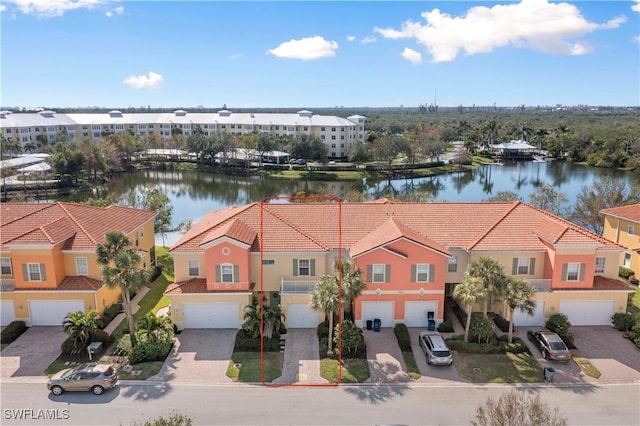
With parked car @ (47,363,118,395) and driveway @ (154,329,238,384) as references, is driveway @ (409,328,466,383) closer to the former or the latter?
driveway @ (154,329,238,384)

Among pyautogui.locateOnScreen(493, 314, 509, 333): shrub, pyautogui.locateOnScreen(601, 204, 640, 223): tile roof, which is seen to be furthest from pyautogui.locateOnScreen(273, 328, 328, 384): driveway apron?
pyautogui.locateOnScreen(601, 204, 640, 223): tile roof

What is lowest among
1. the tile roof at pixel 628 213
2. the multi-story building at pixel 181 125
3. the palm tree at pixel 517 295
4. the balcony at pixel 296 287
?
the balcony at pixel 296 287

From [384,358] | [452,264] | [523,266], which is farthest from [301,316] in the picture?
[523,266]

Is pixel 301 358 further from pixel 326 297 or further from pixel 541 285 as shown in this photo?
pixel 541 285

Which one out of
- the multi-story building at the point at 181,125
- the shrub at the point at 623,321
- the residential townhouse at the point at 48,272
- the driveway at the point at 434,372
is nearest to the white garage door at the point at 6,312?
the residential townhouse at the point at 48,272

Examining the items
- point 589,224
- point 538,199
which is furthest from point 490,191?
point 589,224

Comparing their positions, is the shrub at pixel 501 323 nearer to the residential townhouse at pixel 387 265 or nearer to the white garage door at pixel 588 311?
the residential townhouse at pixel 387 265

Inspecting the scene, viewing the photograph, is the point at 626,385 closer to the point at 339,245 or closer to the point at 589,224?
the point at 339,245
